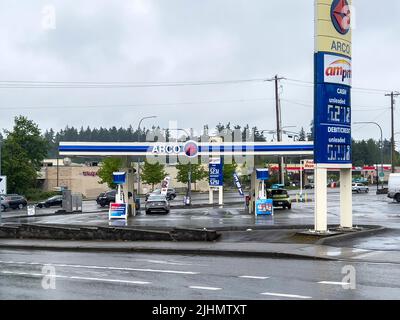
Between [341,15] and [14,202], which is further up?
[341,15]

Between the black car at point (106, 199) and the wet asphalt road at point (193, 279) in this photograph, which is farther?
the black car at point (106, 199)

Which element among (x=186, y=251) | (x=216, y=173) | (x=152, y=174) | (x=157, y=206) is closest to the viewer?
(x=186, y=251)

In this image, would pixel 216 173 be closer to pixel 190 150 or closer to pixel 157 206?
pixel 157 206

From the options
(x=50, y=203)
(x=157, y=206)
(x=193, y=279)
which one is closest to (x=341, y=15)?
(x=193, y=279)

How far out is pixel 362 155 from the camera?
196 m

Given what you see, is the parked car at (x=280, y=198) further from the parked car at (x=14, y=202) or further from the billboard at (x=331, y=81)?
the parked car at (x=14, y=202)

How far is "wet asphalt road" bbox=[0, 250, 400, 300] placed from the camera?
10641mm

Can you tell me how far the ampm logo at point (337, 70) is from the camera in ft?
67.9

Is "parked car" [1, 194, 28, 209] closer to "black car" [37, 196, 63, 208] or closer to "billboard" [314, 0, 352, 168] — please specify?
"black car" [37, 196, 63, 208]

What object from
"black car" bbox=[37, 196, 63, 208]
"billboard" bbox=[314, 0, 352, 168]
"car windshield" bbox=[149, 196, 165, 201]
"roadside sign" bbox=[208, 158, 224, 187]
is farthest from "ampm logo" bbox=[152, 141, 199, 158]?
"black car" bbox=[37, 196, 63, 208]

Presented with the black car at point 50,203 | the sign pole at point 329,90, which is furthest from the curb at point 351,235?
the black car at point 50,203

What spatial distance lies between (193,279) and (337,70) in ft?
36.7

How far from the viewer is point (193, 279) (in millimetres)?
12758

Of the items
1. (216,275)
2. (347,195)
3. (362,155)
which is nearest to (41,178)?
(347,195)
